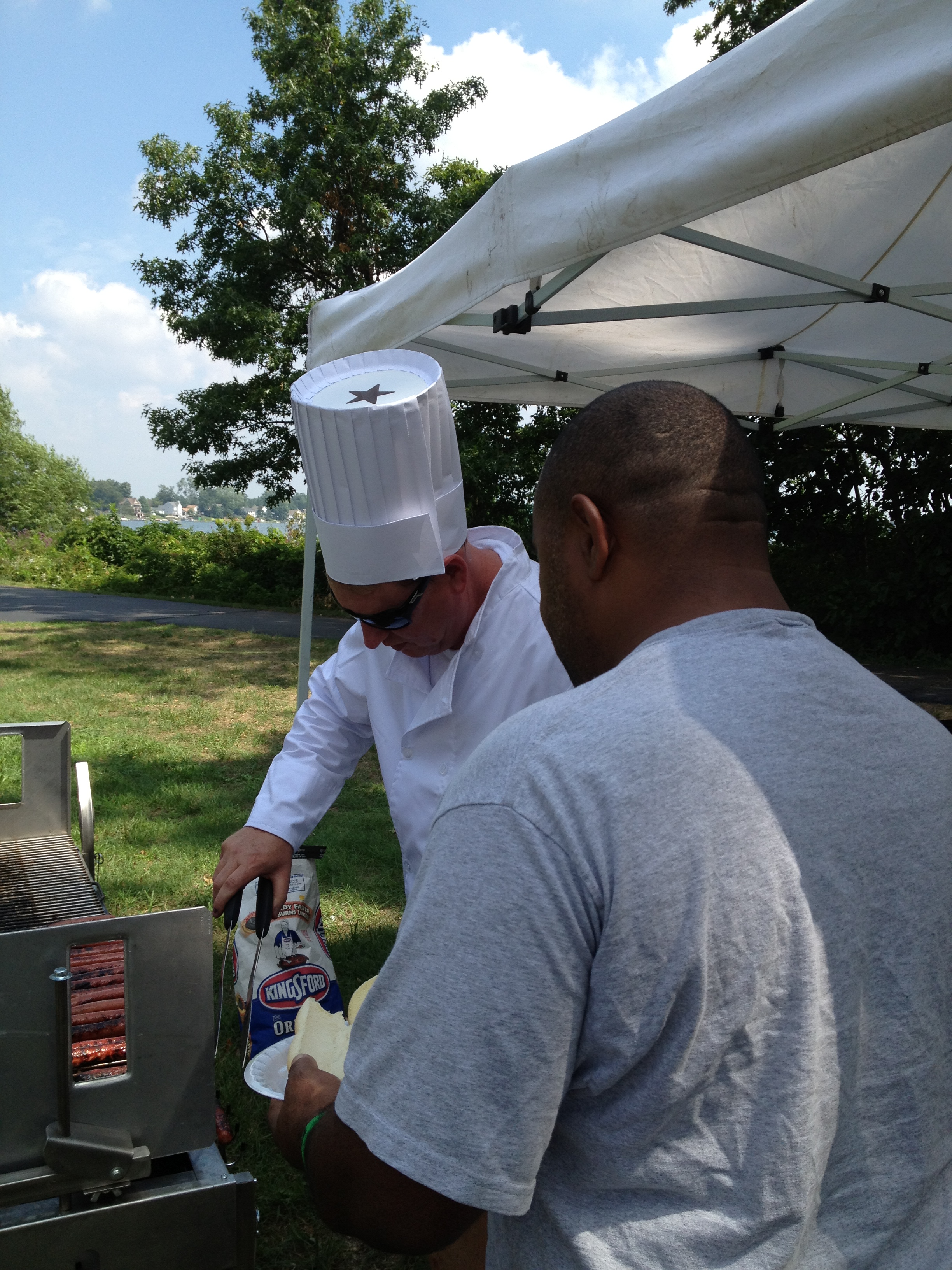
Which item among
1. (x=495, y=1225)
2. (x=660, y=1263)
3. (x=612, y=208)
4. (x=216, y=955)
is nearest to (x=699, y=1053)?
(x=660, y=1263)

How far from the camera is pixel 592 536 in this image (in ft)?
3.38

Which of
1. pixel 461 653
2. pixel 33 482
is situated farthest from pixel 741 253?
pixel 33 482

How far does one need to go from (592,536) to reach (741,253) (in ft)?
8.07

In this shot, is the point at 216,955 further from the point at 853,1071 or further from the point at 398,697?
the point at 853,1071

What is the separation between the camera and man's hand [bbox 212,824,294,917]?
188 centimetres

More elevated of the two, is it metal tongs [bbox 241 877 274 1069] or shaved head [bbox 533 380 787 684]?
shaved head [bbox 533 380 787 684]

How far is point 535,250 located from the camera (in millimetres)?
2391

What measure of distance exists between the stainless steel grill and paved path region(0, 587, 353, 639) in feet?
35.3

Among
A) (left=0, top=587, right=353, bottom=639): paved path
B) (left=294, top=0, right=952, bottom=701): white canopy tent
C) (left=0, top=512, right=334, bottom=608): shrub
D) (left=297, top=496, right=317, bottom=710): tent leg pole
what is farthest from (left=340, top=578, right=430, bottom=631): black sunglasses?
(left=0, top=512, right=334, bottom=608): shrub

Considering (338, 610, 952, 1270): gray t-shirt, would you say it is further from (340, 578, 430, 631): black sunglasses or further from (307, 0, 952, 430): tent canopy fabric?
(307, 0, 952, 430): tent canopy fabric

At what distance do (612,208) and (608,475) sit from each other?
1.40 m

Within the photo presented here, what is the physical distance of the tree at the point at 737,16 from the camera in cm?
1166

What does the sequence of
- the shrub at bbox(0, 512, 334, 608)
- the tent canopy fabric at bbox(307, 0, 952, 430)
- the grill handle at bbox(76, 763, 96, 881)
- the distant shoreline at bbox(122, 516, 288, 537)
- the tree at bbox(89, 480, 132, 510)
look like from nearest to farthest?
the tent canopy fabric at bbox(307, 0, 952, 430) → the grill handle at bbox(76, 763, 96, 881) → the shrub at bbox(0, 512, 334, 608) → the distant shoreline at bbox(122, 516, 288, 537) → the tree at bbox(89, 480, 132, 510)

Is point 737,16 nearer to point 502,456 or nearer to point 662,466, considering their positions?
point 502,456
